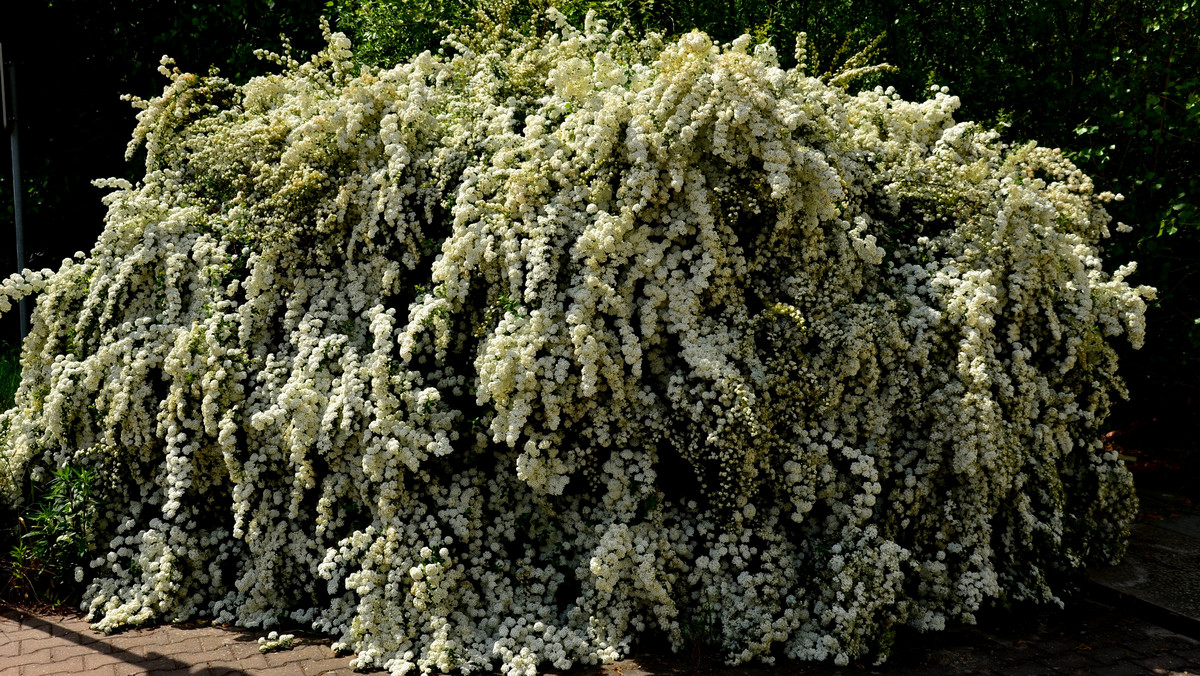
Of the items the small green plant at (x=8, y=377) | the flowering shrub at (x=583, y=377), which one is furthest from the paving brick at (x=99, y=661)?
the small green plant at (x=8, y=377)

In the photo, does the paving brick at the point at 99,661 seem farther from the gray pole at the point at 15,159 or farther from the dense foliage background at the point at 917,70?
the dense foliage background at the point at 917,70

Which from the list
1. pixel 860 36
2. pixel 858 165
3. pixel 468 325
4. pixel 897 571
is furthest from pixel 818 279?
pixel 860 36

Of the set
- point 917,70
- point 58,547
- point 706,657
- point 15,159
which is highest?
point 917,70

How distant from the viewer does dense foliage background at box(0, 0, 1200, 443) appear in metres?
6.82

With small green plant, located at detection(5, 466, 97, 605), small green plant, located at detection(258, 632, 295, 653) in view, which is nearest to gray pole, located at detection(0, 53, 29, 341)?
small green plant, located at detection(5, 466, 97, 605)

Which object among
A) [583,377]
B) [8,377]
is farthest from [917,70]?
[8,377]

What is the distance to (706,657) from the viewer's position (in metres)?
4.41

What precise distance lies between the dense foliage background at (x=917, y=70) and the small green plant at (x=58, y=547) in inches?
130

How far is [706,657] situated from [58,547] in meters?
3.45

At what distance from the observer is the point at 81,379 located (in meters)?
5.10

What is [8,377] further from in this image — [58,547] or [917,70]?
[917,70]

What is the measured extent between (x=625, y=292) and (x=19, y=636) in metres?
3.38

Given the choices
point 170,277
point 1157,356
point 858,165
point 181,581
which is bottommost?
point 181,581

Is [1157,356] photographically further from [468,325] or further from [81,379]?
[81,379]
